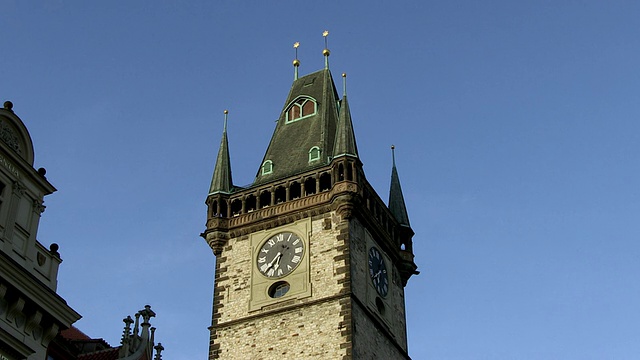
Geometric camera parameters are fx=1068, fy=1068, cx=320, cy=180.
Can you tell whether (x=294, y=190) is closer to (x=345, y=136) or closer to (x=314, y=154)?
(x=314, y=154)

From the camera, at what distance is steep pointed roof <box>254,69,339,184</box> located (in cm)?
4628

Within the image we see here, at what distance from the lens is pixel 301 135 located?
48312 millimetres

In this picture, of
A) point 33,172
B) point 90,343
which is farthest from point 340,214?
point 33,172

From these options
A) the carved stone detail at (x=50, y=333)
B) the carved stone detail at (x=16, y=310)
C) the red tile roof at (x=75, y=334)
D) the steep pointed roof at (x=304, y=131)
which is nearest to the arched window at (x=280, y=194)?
the steep pointed roof at (x=304, y=131)

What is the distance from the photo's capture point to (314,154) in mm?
46031

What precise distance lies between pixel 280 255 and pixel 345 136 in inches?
235

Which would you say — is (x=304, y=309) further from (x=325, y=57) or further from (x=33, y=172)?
(x=33, y=172)

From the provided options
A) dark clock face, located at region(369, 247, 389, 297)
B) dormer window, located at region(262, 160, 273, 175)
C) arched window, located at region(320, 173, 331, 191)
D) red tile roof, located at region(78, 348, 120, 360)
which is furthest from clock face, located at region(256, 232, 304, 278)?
red tile roof, located at region(78, 348, 120, 360)

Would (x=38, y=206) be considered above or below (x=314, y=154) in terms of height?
below

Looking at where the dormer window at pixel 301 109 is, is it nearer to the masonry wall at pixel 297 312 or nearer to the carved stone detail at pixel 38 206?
the masonry wall at pixel 297 312

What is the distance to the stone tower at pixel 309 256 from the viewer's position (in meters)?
39.9

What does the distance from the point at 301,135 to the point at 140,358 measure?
80.5 ft

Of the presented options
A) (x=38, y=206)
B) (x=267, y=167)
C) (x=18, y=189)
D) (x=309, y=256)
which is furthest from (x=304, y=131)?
(x=18, y=189)

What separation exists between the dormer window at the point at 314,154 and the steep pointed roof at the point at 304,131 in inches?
3.5
